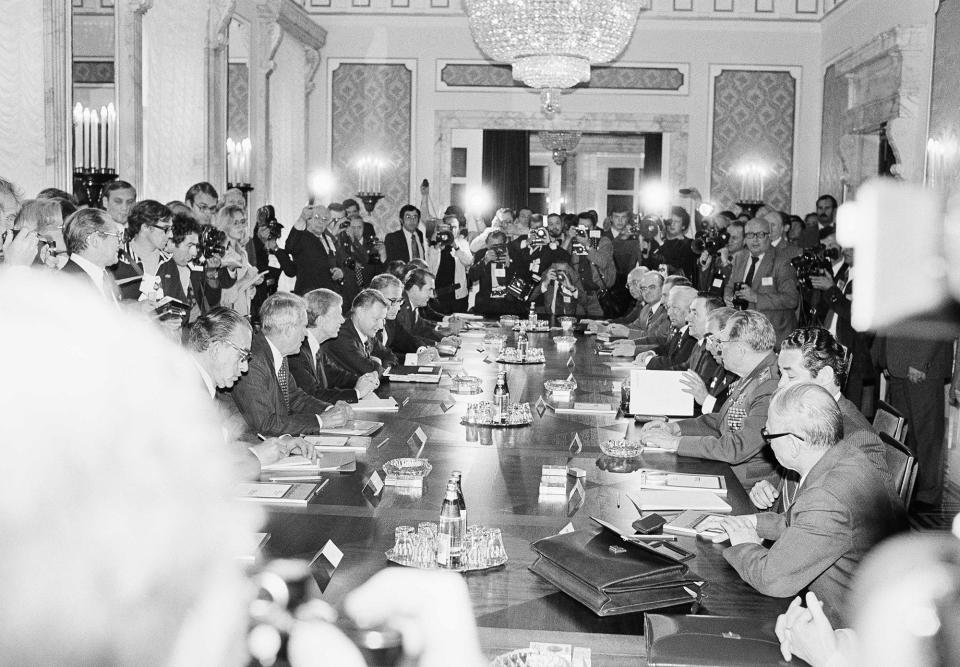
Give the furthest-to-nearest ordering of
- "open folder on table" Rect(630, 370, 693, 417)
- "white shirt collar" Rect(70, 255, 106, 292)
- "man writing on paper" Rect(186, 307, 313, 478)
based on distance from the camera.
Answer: "open folder on table" Rect(630, 370, 693, 417)
"white shirt collar" Rect(70, 255, 106, 292)
"man writing on paper" Rect(186, 307, 313, 478)

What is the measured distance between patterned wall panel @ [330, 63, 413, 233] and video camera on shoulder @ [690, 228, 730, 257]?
4351mm

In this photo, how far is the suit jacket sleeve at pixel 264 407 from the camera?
4.35 m

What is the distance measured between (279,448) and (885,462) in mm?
2011

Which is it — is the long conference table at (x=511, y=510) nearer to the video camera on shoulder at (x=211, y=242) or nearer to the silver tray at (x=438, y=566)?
the silver tray at (x=438, y=566)

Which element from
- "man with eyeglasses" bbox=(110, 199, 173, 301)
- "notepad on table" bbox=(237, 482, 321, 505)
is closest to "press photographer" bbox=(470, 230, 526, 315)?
"man with eyeglasses" bbox=(110, 199, 173, 301)

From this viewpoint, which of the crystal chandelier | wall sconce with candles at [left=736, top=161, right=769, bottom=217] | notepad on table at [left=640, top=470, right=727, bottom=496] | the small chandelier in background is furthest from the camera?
the small chandelier in background

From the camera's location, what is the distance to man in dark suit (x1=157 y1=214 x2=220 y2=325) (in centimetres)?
573

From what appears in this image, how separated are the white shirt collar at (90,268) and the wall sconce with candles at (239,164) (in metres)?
5.12

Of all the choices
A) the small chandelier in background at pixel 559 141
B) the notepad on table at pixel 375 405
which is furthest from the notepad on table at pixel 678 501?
the small chandelier in background at pixel 559 141

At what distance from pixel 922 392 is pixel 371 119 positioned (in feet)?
28.4

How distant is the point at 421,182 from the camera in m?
13.3

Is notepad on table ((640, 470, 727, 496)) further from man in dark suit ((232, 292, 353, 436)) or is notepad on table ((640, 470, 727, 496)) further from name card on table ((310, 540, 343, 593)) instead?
man in dark suit ((232, 292, 353, 436))

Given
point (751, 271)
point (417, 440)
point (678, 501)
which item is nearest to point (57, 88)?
point (417, 440)

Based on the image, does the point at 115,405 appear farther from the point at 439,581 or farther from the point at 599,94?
the point at 599,94
